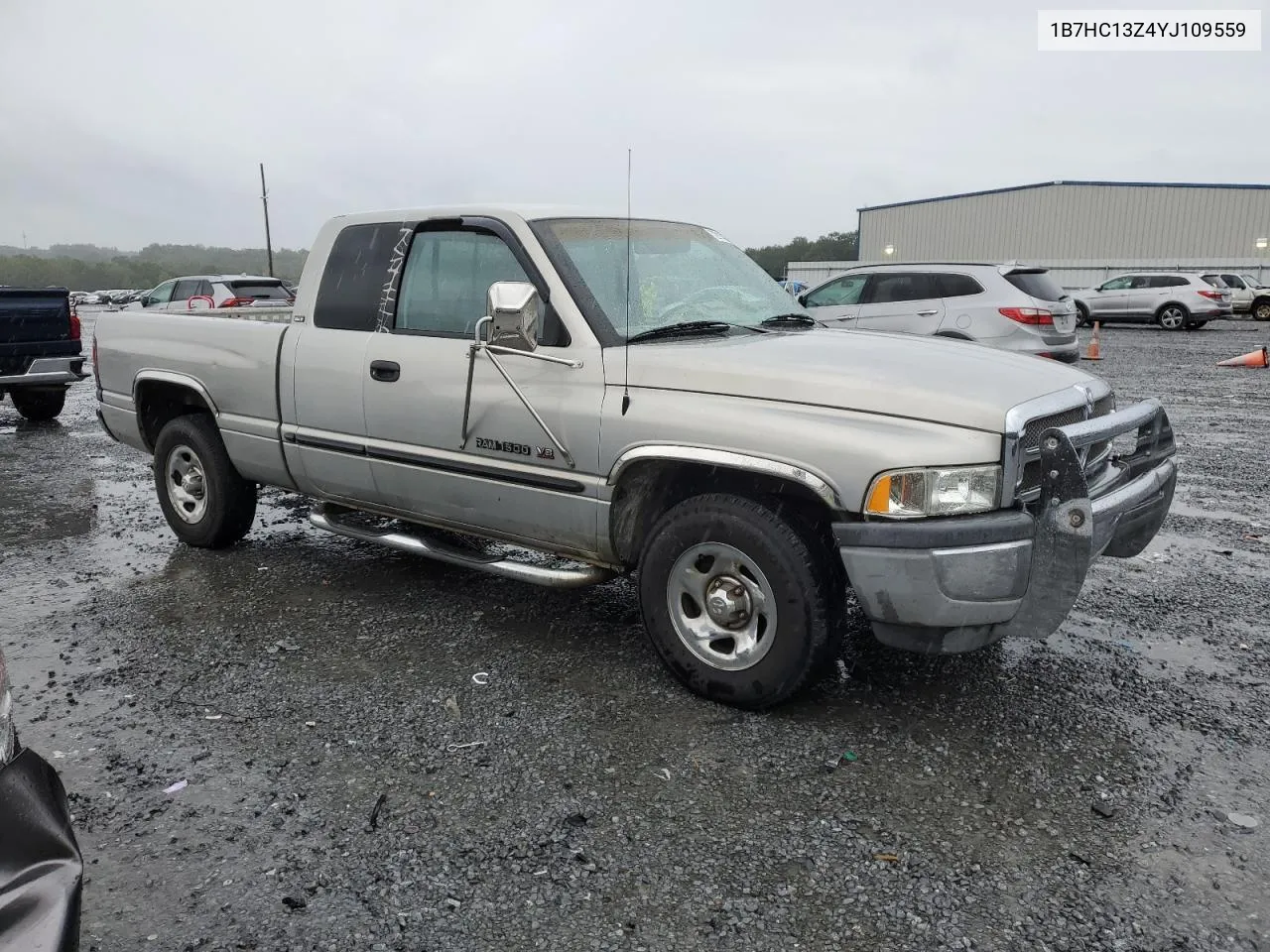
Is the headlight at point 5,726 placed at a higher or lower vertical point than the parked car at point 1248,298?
lower

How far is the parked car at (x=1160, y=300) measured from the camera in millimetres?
25781

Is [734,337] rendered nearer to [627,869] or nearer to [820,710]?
[820,710]

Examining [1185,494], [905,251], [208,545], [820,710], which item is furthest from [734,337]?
[905,251]

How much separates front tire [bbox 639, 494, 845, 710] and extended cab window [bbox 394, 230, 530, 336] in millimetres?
1368

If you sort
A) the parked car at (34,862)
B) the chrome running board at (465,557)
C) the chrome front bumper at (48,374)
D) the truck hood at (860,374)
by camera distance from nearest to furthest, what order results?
the parked car at (34,862), the truck hood at (860,374), the chrome running board at (465,557), the chrome front bumper at (48,374)

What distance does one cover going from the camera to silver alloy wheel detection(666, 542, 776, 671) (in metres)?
3.56

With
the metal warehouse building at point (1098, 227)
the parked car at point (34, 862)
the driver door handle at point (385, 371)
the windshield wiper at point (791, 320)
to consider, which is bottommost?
the parked car at point (34, 862)

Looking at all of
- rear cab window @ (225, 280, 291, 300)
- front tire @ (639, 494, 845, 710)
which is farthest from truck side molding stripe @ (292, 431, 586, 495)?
rear cab window @ (225, 280, 291, 300)

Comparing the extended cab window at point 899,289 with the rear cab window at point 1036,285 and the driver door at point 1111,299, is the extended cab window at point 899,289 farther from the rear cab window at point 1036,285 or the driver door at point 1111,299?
the driver door at point 1111,299

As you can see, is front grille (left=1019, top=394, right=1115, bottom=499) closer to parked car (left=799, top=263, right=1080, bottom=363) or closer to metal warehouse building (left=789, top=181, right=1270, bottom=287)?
parked car (left=799, top=263, right=1080, bottom=363)

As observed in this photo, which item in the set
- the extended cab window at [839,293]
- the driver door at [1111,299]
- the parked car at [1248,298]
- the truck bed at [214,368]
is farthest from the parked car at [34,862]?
the parked car at [1248,298]

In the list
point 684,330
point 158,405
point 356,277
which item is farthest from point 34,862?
point 158,405

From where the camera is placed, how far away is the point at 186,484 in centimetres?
583

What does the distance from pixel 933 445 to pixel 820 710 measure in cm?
116
